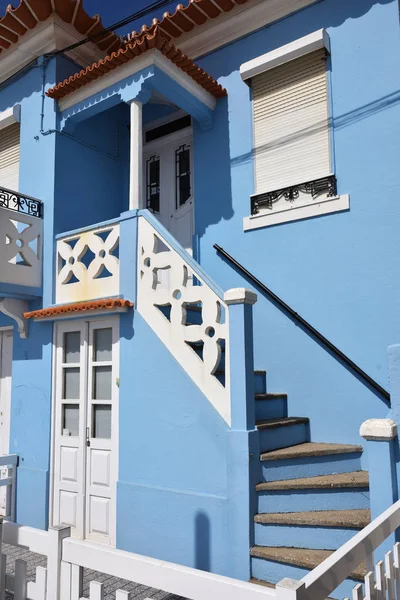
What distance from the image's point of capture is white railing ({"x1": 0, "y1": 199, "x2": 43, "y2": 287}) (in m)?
5.74

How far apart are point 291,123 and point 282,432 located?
3611mm

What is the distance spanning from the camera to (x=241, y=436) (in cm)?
394

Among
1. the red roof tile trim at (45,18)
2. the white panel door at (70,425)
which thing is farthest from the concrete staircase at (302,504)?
the red roof tile trim at (45,18)

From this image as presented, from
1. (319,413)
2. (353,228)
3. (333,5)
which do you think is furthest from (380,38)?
(319,413)

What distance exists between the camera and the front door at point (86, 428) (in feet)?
16.9

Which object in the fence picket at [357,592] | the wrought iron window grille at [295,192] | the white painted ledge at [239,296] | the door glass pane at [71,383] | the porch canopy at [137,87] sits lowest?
the fence picket at [357,592]

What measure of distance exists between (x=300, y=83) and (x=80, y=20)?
3.23 m

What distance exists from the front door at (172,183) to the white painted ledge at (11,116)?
1.90 metres

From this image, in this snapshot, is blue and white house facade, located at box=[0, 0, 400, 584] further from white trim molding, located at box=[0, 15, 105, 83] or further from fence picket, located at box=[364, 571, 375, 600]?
fence picket, located at box=[364, 571, 375, 600]

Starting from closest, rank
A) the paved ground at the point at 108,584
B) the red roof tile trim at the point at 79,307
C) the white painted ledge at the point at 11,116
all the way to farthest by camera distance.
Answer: the paved ground at the point at 108,584, the red roof tile trim at the point at 79,307, the white painted ledge at the point at 11,116

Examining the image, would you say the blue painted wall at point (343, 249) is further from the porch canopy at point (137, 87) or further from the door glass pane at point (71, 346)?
the door glass pane at point (71, 346)

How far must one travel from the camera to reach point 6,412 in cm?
659

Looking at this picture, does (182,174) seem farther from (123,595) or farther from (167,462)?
(123,595)

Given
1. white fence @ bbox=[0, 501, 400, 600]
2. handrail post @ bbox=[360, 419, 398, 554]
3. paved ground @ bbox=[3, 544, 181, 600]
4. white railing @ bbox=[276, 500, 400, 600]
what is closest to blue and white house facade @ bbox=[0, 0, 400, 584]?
handrail post @ bbox=[360, 419, 398, 554]
